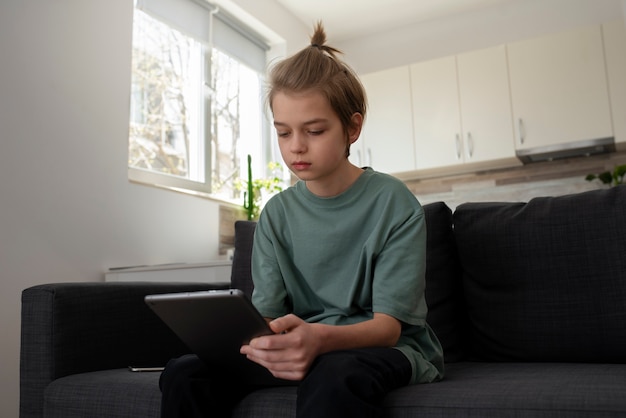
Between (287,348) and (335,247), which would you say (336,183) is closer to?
(335,247)

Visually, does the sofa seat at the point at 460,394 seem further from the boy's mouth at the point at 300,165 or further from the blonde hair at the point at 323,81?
the blonde hair at the point at 323,81

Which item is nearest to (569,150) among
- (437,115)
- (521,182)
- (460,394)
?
(521,182)

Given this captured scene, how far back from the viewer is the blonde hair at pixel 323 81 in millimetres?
1176

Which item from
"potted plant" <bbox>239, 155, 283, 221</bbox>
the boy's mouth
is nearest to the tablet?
the boy's mouth

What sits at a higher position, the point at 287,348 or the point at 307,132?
the point at 307,132

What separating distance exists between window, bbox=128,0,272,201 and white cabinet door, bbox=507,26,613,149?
5.62 feet

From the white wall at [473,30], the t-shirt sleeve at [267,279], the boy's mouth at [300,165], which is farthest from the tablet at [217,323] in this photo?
the white wall at [473,30]

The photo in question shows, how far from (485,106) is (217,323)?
3.31 metres

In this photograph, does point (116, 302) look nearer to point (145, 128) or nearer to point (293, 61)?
point (293, 61)

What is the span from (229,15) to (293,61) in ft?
9.33

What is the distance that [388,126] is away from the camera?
4180mm

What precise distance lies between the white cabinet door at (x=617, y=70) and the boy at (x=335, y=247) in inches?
112

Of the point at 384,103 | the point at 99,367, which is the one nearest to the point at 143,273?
the point at 99,367

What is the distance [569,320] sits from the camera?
1373 millimetres
